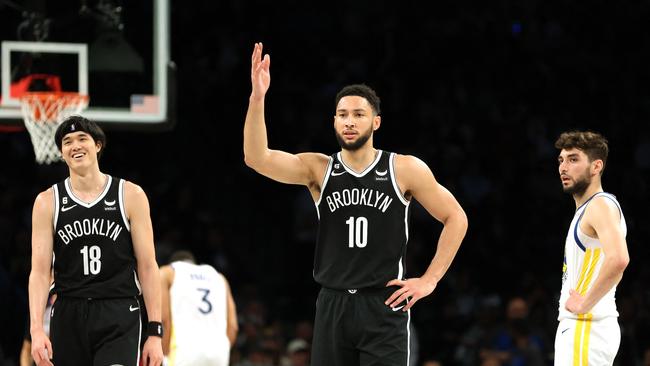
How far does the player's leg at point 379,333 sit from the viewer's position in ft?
20.4

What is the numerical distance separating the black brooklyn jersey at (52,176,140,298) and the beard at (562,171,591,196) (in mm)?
2529

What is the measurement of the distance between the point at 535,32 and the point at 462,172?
8.97 ft

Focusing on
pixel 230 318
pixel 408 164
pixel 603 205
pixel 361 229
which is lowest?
pixel 230 318

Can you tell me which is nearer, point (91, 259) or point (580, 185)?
point (91, 259)

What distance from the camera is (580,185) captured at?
6680mm

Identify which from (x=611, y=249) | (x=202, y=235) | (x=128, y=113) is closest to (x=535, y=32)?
(x=202, y=235)

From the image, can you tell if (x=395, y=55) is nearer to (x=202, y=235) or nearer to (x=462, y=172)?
(x=462, y=172)

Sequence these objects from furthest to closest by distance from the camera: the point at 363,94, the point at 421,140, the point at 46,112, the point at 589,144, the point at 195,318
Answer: the point at 421,140 < the point at 195,318 < the point at 46,112 < the point at 589,144 < the point at 363,94

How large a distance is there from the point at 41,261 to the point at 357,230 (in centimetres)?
172

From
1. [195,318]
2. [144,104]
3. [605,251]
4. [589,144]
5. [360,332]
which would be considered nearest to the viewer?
[360,332]

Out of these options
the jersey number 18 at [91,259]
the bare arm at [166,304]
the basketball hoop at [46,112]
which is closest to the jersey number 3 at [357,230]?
the jersey number 18 at [91,259]

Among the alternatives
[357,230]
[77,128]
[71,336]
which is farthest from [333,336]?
[77,128]

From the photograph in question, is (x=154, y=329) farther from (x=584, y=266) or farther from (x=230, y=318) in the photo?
(x=230, y=318)

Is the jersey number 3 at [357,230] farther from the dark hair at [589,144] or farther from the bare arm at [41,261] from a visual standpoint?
the bare arm at [41,261]
